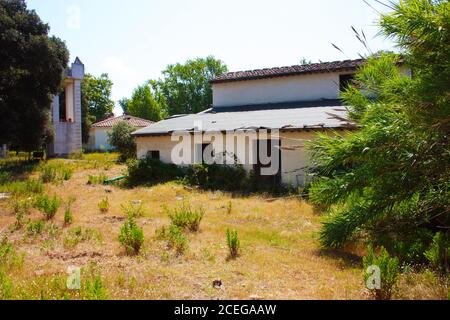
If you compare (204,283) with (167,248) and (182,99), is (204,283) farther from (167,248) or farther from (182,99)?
(182,99)

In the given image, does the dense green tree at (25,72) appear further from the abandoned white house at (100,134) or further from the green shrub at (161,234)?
the abandoned white house at (100,134)

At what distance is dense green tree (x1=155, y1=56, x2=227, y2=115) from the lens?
5994 cm

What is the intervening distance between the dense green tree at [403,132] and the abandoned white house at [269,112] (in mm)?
9403

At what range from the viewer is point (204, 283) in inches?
210

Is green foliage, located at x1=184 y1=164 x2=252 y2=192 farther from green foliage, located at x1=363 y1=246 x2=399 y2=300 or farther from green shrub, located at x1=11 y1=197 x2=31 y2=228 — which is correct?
green foliage, located at x1=363 y1=246 x2=399 y2=300

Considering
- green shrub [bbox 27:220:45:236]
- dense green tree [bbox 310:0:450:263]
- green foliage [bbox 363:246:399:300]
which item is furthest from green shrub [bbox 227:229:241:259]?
green shrub [bbox 27:220:45:236]

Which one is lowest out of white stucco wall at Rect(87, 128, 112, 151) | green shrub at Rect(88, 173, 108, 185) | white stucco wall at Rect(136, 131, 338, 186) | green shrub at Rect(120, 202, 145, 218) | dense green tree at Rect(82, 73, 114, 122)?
green shrub at Rect(120, 202, 145, 218)

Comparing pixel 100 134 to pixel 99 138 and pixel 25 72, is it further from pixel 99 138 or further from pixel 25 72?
pixel 25 72

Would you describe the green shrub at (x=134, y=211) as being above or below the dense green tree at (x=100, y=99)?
below

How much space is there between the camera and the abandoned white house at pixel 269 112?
595 inches

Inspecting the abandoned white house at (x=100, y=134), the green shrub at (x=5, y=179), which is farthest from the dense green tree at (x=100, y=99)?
the green shrub at (x=5, y=179)

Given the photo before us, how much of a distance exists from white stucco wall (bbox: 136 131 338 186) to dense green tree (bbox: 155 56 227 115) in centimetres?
3926
